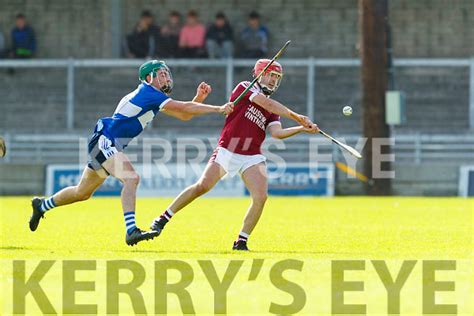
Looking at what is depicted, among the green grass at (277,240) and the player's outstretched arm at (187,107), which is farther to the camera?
the player's outstretched arm at (187,107)

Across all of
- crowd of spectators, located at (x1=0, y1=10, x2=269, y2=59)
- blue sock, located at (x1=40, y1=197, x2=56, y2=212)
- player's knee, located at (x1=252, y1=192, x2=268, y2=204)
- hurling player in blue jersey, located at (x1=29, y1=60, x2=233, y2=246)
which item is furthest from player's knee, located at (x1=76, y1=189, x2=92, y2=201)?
crowd of spectators, located at (x1=0, y1=10, x2=269, y2=59)

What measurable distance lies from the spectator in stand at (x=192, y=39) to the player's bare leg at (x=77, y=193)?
18633 millimetres

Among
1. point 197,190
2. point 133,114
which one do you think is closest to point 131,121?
point 133,114

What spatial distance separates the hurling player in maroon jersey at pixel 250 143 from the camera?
1341 cm

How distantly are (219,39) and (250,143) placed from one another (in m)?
19.9

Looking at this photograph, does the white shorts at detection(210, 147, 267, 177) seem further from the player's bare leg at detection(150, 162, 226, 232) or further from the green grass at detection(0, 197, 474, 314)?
the green grass at detection(0, 197, 474, 314)

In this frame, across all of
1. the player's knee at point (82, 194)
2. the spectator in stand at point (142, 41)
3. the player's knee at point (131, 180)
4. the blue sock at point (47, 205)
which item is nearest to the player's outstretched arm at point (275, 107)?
the player's knee at point (131, 180)

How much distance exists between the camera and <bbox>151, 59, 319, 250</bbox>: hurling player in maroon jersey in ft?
44.0

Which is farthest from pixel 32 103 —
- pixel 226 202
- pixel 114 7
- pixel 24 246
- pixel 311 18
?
pixel 24 246

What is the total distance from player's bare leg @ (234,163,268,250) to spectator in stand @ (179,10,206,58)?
19828mm

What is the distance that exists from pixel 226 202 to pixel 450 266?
14.0 metres

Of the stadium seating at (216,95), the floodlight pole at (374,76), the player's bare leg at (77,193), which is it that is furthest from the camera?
the stadium seating at (216,95)

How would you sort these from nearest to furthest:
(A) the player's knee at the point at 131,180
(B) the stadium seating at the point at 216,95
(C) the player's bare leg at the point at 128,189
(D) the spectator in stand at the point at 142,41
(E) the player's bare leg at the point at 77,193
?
(C) the player's bare leg at the point at 128,189 → (A) the player's knee at the point at 131,180 → (E) the player's bare leg at the point at 77,193 → (B) the stadium seating at the point at 216,95 → (D) the spectator in stand at the point at 142,41

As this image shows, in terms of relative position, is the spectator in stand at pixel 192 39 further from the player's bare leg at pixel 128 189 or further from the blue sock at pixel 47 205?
the player's bare leg at pixel 128 189
